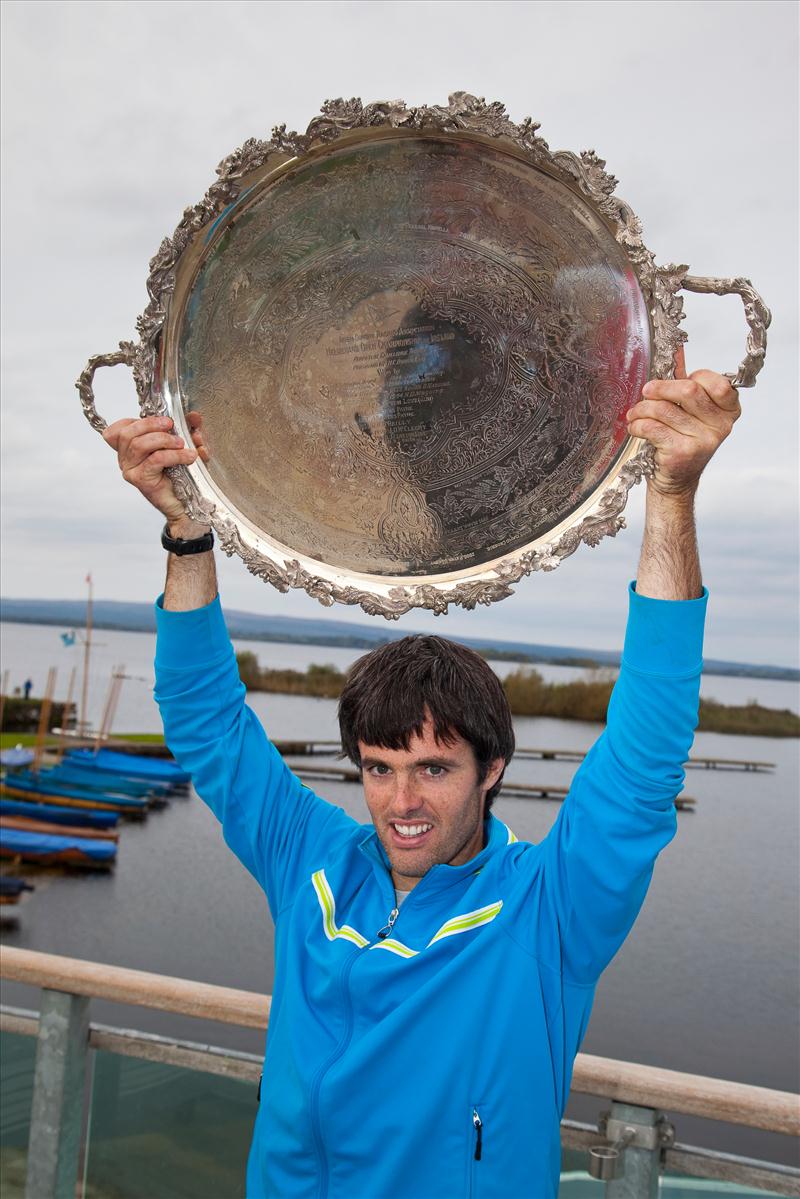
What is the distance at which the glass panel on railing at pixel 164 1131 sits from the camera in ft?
8.66

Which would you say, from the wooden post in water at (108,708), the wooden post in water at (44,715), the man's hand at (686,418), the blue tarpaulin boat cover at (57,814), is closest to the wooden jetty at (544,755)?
the wooden post in water at (108,708)

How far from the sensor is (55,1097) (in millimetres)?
2678

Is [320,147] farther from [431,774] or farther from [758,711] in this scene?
[758,711]

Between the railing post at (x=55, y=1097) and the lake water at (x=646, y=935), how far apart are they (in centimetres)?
2688

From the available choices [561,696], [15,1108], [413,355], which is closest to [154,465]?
[413,355]

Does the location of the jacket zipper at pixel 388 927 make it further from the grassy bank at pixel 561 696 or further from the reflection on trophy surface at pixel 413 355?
the grassy bank at pixel 561 696

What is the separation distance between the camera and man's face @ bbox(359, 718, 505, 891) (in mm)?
1729

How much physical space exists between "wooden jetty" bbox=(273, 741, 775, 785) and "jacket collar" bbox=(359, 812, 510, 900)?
47741 mm

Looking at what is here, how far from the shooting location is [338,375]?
178cm

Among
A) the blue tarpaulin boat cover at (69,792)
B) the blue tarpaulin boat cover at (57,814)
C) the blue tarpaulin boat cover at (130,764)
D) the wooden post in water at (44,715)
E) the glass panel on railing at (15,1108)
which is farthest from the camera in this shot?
the blue tarpaulin boat cover at (130,764)

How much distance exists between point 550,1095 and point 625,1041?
3582 cm

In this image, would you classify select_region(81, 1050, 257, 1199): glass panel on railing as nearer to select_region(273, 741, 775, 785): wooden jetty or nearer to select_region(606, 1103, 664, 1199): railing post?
select_region(606, 1103, 664, 1199): railing post

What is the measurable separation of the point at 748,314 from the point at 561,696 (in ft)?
263

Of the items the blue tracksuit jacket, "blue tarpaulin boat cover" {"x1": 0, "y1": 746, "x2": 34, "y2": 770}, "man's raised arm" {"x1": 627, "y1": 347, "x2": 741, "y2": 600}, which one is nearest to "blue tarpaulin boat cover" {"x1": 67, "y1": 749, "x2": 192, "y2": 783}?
"blue tarpaulin boat cover" {"x1": 0, "y1": 746, "x2": 34, "y2": 770}
